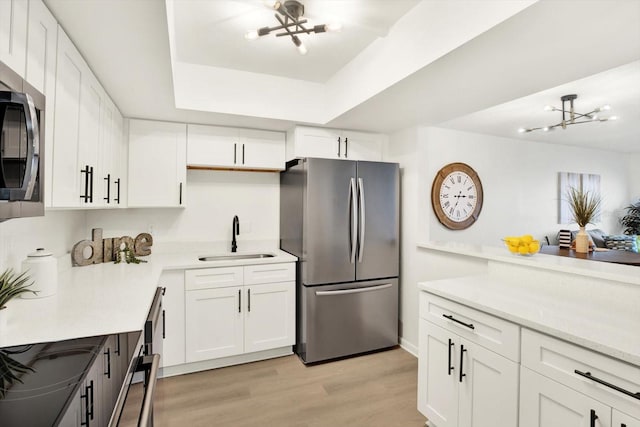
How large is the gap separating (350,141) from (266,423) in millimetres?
2537

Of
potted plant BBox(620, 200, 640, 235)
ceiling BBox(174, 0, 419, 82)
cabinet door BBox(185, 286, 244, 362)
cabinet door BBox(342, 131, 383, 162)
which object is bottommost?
cabinet door BBox(185, 286, 244, 362)

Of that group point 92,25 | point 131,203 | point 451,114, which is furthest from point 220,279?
point 451,114

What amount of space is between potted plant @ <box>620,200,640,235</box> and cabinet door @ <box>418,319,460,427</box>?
660cm

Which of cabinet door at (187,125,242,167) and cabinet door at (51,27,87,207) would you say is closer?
cabinet door at (51,27,87,207)

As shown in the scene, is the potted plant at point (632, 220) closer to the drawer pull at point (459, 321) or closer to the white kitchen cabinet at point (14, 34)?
the drawer pull at point (459, 321)

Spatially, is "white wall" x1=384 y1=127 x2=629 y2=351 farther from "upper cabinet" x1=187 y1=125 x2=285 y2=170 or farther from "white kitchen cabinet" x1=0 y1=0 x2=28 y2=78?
"white kitchen cabinet" x1=0 y1=0 x2=28 y2=78

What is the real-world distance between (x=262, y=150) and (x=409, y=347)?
246cm

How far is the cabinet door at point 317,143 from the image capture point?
10.1 ft

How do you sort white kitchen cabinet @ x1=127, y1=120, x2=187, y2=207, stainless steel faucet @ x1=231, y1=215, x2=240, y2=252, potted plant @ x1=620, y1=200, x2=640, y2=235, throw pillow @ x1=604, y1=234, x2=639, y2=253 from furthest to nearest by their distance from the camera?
potted plant @ x1=620, y1=200, x2=640, y2=235, throw pillow @ x1=604, y1=234, x2=639, y2=253, stainless steel faucet @ x1=231, y1=215, x2=240, y2=252, white kitchen cabinet @ x1=127, y1=120, x2=187, y2=207

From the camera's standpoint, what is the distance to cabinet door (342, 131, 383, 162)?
3.29m

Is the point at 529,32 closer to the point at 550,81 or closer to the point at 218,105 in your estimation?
the point at 550,81

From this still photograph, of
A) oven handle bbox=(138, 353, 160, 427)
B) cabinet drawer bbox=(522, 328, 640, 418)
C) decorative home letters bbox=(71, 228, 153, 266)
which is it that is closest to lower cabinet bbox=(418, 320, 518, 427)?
cabinet drawer bbox=(522, 328, 640, 418)

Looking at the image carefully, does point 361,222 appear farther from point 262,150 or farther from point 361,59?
point 361,59

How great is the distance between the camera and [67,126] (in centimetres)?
152
